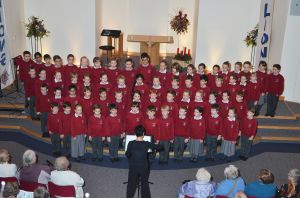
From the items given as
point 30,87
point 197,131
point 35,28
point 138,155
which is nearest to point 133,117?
point 197,131

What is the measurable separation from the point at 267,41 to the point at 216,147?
149 inches

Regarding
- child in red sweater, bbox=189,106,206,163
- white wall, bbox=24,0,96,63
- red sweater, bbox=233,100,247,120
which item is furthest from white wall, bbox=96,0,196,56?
child in red sweater, bbox=189,106,206,163

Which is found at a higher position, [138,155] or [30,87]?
[30,87]

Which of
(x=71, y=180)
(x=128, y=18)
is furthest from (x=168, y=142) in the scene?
(x=128, y=18)

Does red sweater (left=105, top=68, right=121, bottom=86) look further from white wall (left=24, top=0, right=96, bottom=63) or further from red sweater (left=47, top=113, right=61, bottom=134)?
white wall (left=24, top=0, right=96, bottom=63)

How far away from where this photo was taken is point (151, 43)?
15.8 meters

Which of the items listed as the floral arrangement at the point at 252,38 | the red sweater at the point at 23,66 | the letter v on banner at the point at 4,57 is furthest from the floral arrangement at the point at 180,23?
the letter v on banner at the point at 4,57

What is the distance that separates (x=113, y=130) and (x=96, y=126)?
1.21 feet

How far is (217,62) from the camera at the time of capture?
1469cm

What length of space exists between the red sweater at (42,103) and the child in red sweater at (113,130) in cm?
174

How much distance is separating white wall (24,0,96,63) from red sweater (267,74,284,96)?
20.9ft

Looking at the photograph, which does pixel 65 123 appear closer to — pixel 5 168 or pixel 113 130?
pixel 113 130

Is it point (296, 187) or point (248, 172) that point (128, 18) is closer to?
point (248, 172)

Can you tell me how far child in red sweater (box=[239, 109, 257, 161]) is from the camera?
9.02m
